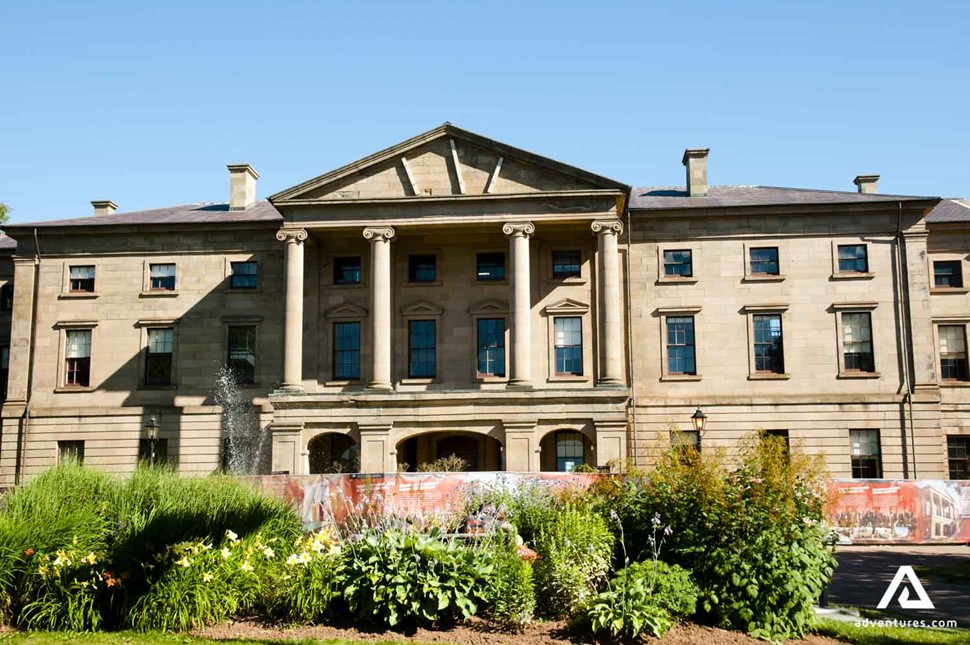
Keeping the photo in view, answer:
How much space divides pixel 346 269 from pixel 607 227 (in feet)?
38.9

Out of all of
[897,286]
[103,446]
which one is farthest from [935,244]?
[103,446]

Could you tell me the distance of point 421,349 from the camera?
131 feet

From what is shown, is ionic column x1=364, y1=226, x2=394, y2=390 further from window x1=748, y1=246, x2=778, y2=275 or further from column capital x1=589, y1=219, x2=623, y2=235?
window x1=748, y1=246, x2=778, y2=275

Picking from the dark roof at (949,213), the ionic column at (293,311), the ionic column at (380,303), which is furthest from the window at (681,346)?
the ionic column at (293,311)

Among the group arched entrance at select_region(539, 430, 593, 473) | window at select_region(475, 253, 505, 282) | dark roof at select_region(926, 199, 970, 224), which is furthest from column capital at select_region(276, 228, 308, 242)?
dark roof at select_region(926, 199, 970, 224)

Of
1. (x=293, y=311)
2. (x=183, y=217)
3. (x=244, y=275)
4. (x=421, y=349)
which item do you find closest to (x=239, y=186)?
(x=183, y=217)

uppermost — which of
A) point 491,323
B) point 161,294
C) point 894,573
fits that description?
point 161,294

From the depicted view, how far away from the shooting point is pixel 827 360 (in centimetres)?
3934

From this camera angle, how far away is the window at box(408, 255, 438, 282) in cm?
4075

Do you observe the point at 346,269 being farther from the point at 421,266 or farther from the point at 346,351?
the point at 346,351

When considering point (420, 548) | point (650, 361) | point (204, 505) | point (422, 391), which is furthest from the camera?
point (650, 361)

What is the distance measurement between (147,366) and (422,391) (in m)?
13.5

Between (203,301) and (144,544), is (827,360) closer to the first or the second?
(203,301)

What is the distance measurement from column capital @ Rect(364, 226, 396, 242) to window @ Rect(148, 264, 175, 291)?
10558 mm
